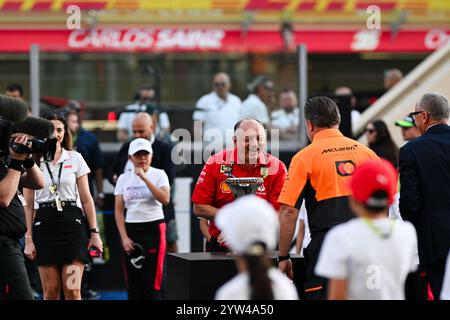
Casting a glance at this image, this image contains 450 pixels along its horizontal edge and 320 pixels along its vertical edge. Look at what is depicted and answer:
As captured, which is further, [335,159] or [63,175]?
[63,175]

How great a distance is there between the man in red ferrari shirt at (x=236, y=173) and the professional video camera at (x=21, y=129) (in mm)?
1244

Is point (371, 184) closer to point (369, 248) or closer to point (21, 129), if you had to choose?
point (369, 248)

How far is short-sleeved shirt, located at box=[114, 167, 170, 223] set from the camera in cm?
999

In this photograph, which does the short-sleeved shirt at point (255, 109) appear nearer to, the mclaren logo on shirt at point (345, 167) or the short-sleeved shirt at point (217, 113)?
the short-sleeved shirt at point (217, 113)

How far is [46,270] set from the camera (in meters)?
9.06

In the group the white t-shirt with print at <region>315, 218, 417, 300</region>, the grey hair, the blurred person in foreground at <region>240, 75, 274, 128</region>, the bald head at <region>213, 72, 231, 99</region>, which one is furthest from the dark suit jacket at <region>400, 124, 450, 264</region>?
the bald head at <region>213, 72, 231, 99</region>

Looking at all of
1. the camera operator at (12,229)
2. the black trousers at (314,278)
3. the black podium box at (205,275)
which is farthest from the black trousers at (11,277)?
the black trousers at (314,278)

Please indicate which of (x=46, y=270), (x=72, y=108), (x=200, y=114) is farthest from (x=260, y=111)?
(x=46, y=270)

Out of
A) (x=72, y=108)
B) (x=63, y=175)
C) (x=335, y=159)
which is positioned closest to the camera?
(x=335, y=159)

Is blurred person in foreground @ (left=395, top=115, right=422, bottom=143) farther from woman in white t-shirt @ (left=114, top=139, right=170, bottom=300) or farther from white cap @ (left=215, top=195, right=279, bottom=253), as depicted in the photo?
white cap @ (left=215, top=195, right=279, bottom=253)

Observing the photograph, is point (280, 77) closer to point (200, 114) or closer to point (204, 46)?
point (200, 114)
